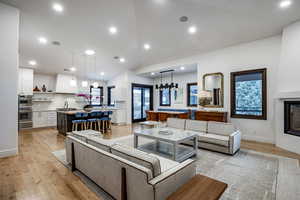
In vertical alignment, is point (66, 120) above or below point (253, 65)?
below

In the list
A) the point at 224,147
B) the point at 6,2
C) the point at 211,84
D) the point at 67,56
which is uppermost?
the point at 6,2

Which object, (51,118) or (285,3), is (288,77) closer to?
(285,3)

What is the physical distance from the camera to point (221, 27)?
4188mm

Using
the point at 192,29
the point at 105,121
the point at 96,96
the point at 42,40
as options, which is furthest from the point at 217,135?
the point at 96,96

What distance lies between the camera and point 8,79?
3.34m

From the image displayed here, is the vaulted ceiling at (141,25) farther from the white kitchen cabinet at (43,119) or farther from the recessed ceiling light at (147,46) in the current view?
the white kitchen cabinet at (43,119)

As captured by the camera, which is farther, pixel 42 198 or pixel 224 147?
pixel 224 147

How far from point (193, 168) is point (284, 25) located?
4679mm

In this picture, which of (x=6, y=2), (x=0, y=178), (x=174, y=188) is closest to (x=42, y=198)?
(x=0, y=178)

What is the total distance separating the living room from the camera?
1966mm

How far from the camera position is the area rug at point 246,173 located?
2.01m

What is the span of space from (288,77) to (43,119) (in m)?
9.55

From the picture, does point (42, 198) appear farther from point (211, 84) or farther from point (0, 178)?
point (211, 84)

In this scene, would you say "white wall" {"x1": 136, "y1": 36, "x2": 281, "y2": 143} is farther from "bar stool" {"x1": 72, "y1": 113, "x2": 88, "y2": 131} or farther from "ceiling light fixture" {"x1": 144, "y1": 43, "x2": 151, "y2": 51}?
"bar stool" {"x1": 72, "y1": 113, "x2": 88, "y2": 131}
